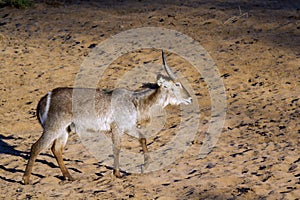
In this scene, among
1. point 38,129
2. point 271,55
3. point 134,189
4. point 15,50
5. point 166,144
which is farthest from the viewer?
point 15,50

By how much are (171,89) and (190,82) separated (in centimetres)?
241

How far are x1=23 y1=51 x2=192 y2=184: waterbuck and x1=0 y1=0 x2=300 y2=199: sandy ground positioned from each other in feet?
1.56

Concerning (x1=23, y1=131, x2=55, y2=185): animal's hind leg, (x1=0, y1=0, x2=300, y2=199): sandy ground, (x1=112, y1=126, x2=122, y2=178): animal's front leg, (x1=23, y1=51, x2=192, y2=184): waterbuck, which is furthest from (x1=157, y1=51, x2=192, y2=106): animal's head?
(x1=23, y1=131, x2=55, y2=185): animal's hind leg

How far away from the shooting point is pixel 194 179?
7.54 meters

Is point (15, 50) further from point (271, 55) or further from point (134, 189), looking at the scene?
point (134, 189)

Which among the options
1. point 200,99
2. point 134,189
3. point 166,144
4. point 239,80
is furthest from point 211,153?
point 239,80

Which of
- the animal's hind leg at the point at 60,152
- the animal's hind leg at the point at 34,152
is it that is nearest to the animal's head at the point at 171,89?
the animal's hind leg at the point at 60,152

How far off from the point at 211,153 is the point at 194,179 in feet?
3.00

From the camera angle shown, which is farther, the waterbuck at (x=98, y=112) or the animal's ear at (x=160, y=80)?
the animal's ear at (x=160, y=80)

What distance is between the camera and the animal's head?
28.4 feet

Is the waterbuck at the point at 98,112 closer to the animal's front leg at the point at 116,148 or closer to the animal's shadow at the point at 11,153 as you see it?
the animal's front leg at the point at 116,148

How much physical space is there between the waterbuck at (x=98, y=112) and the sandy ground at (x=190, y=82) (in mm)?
475

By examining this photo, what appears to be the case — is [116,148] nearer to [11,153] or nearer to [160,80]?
[160,80]

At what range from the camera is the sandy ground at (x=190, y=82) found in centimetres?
747
